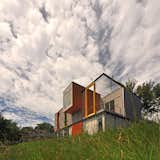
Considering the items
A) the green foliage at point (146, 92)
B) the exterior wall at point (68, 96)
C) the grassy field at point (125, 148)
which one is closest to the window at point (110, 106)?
the exterior wall at point (68, 96)

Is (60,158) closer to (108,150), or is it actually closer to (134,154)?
(108,150)

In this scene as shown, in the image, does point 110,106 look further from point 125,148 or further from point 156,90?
point 156,90

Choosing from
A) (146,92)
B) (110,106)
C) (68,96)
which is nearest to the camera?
(110,106)

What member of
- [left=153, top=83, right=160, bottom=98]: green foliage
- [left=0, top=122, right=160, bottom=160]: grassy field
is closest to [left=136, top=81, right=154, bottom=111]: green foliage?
[left=153, top=83, right=160, bottom=98]: green foliage

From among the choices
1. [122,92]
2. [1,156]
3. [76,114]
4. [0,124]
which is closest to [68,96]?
[76,114]

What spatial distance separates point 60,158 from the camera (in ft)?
A: 11.3

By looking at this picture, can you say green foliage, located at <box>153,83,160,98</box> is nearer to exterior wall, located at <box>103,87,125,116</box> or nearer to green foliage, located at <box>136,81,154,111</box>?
green foliage, located at <box>136,81,154,111</box>

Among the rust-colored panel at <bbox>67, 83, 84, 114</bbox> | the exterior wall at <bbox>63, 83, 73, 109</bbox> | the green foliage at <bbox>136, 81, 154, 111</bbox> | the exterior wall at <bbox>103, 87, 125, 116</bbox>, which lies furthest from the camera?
the green foliage at <bbox>136, 81, 154, 111</bbox>

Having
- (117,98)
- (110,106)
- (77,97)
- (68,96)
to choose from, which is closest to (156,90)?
(68,96)

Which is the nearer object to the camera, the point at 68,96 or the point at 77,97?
the point at 77,97

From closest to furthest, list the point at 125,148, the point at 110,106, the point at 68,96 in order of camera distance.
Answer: the point at 125,148 < the point at 110,106 < the point at 68,96

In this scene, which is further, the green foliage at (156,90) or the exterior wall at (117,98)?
the green foliage at (156,90)

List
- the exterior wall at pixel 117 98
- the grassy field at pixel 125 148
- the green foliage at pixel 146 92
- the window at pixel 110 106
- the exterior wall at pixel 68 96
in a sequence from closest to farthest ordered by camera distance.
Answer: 1. the grassy field at pixel 125 148
2. the window at pixel 110 106
3. the exterior wall at pixel 117 98
4. the exterior wall at pixel 68 96
5. the green foliage at pixel 146 92

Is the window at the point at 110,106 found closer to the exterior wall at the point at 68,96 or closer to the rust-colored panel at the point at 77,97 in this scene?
the rust-colored panel at the point at 77,97
